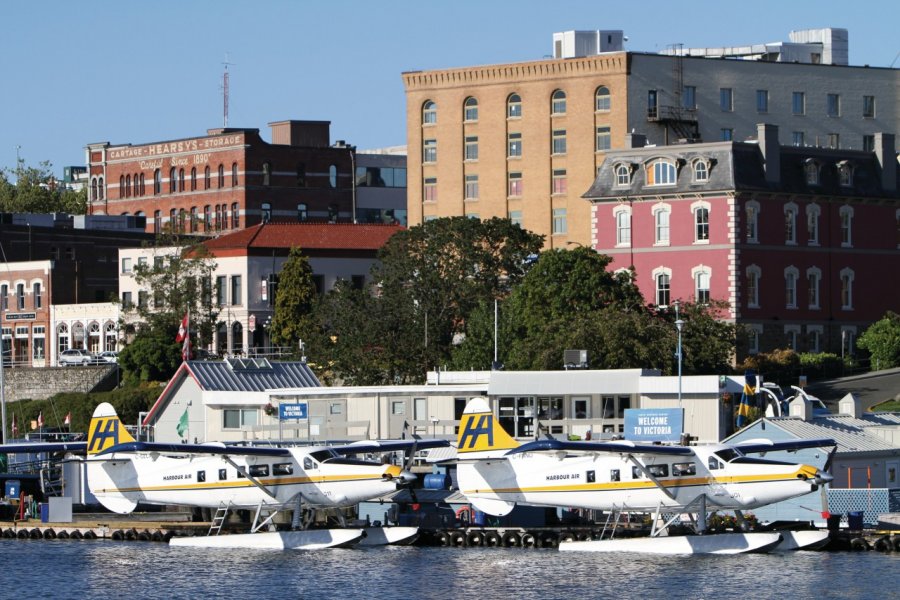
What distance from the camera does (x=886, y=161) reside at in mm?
119625

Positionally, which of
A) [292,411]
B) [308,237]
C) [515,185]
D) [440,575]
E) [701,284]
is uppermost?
[515,185]

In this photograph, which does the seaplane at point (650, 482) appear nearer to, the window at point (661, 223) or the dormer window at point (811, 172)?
the window at point (661, 223)

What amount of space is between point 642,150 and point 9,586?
6355cm

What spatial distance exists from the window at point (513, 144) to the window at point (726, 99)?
1568 centimetres

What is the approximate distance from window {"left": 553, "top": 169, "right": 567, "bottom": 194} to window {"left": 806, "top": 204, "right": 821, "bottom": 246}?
2712cm

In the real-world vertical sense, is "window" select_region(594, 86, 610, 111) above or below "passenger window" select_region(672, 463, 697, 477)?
above

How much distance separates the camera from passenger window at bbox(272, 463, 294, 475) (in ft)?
237

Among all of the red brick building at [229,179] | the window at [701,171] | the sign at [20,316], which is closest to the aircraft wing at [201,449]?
the window at [701,171]

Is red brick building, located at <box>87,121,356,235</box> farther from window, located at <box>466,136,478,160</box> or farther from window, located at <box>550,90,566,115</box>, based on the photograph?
window, located at <box>550,90,566,115</box>


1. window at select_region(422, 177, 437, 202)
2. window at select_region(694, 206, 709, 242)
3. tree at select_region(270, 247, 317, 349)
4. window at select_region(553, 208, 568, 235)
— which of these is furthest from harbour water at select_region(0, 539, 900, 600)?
window at select_region(422, 177, 437, 202)

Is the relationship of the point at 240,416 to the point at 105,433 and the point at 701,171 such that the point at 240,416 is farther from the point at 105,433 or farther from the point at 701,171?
the point at 701,171

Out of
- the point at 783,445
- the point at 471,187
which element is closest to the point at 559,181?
the point at 471,187

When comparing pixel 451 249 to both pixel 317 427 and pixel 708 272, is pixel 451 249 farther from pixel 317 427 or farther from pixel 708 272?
pixel 317 427

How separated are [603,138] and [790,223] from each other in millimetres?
24592
